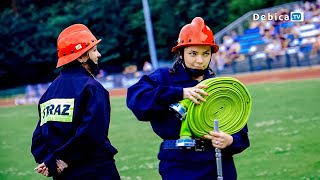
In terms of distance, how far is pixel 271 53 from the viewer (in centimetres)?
2956

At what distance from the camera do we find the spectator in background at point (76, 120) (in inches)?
182

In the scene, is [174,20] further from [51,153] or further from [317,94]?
[51,153]

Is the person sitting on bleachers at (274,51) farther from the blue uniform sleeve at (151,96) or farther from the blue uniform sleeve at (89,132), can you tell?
the blue uniform sleeve at (151,96)

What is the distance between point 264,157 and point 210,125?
19.0 feet

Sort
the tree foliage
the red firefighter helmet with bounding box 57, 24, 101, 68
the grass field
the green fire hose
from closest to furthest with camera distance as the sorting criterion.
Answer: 1. the green fire hose
2. the red firefighter helmet with bounding box 57, 24, 101, 68
3. the grass field
4. the tree foliage

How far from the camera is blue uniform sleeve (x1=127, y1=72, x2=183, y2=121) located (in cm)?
418

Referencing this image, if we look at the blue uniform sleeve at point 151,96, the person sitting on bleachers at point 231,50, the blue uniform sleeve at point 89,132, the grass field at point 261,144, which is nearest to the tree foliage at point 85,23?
the person sitting on bleachers at point 231,50

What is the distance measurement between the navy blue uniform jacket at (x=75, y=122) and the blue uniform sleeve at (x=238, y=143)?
3.19 feet

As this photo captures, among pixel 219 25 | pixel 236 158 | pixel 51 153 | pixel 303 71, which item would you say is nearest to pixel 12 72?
pixel 219 25

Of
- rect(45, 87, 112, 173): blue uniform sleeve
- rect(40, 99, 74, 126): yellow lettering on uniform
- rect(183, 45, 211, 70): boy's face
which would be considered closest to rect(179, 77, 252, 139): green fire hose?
rect(183, 45, 211, 70): boy's face

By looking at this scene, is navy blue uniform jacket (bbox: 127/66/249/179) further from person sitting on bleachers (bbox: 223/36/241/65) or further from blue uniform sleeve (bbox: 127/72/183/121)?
person sitting on bleachers (bbox: 223/36/241/65)

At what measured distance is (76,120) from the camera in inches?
185

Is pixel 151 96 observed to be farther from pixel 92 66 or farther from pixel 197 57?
pixel 92 66

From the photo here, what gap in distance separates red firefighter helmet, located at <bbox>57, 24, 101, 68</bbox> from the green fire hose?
111 centimetres
